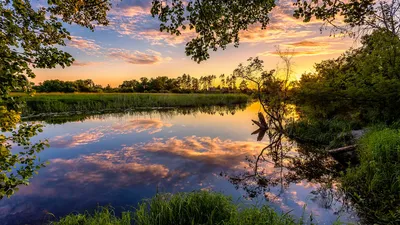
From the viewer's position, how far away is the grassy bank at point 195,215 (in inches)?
150

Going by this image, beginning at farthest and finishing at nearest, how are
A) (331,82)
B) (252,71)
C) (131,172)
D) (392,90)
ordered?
(252,71)
(331,82)
(392,90)
(131,172)

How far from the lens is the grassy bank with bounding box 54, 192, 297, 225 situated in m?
3.82

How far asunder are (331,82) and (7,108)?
1359 cm

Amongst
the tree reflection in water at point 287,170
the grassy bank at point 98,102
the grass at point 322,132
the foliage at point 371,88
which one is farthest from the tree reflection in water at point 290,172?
the grassy bank at point 98,102

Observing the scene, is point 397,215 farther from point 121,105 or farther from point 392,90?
point 121,105

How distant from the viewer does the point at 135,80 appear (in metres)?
101

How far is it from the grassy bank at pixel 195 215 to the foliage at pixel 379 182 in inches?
88.6

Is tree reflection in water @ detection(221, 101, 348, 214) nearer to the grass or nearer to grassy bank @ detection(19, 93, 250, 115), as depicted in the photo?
the grass

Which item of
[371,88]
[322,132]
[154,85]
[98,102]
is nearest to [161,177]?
[371,88]

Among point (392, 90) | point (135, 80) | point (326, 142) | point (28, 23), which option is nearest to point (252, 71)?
point (326, 142)

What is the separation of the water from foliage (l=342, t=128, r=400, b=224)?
463 mm

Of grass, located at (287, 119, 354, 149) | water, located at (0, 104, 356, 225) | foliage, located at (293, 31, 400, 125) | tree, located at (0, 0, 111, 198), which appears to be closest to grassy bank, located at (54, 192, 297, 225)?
water, located at (0, 104, 356, 225)

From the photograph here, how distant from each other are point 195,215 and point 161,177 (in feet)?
11.7

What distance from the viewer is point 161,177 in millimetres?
7469
